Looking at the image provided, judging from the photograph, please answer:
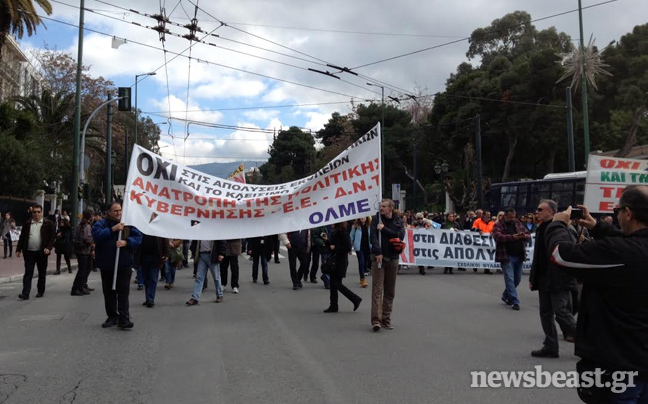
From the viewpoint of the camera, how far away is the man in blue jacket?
8.19 meters

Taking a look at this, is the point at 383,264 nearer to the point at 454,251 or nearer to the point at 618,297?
the point at 618,297

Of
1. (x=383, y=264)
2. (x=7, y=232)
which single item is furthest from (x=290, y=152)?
(x=383, y=264)

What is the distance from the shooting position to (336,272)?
31.9ft

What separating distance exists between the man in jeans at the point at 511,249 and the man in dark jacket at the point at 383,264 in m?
2.67

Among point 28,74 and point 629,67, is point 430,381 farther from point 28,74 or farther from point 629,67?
point 28,74

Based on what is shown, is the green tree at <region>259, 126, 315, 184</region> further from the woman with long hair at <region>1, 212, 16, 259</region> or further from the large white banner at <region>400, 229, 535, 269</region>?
the large white banner at <region>400, 229, 535, 269</region>

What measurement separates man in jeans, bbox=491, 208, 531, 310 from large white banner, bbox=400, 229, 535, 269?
247 inches

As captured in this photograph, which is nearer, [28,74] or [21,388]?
[21,388]

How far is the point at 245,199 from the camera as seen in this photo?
365 inches

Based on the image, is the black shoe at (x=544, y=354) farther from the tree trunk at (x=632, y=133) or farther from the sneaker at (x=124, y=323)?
the tree trunk at (x=632, y=133)

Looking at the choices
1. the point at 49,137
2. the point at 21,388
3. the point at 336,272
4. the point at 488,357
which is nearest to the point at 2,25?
the point at 49,137

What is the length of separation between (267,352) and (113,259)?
9.17 feet

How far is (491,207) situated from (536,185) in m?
4.43

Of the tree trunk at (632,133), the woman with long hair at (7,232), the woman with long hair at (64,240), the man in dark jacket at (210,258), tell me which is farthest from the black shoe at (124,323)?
the tree trunk at (632,133)
